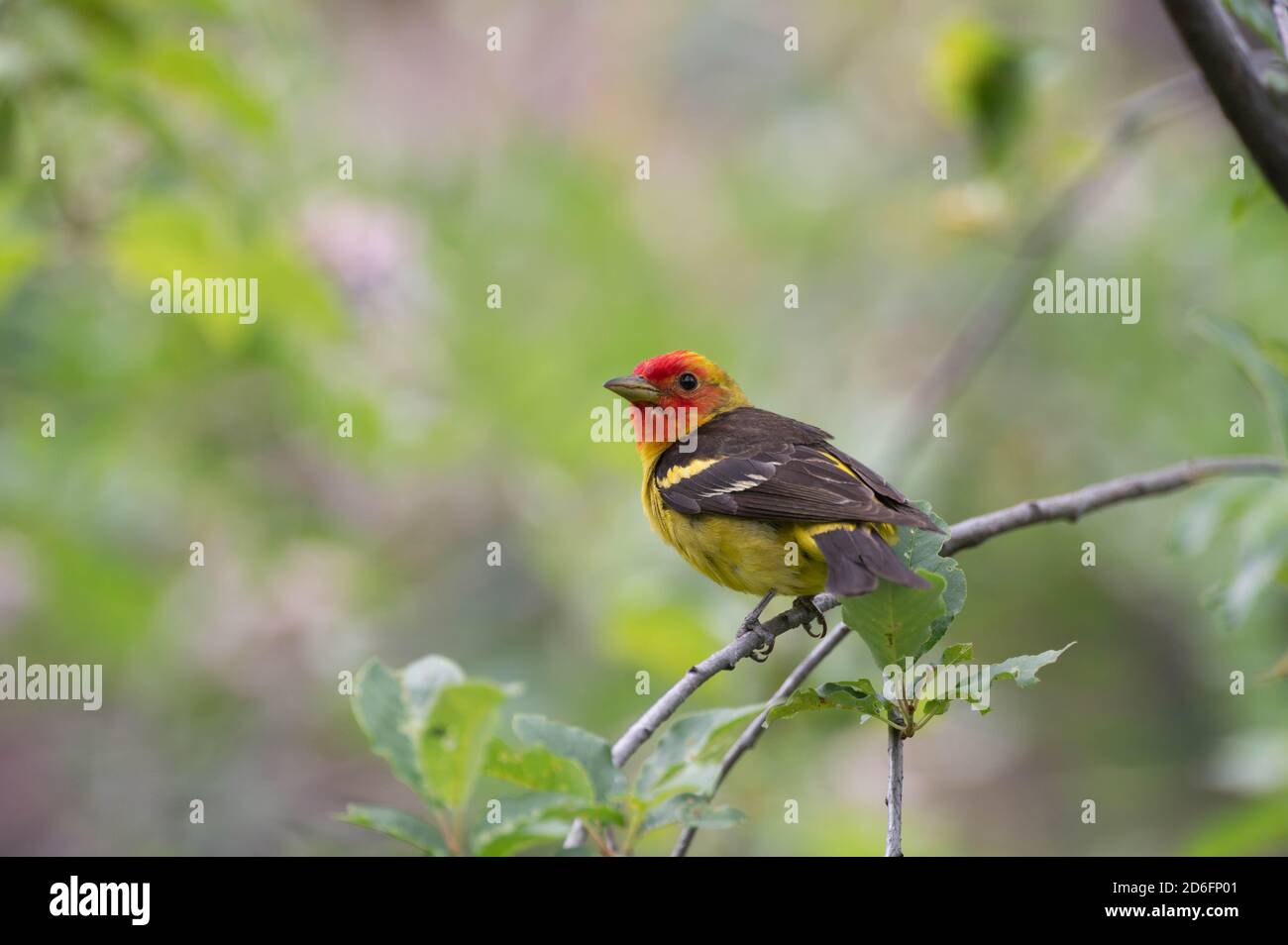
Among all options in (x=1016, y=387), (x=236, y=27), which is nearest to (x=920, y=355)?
(x=1016, y=387)

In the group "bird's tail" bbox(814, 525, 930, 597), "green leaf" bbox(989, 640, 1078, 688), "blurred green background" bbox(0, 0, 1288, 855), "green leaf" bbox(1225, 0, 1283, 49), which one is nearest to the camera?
"green leaf" bbox(989, 640, 1078, 688)

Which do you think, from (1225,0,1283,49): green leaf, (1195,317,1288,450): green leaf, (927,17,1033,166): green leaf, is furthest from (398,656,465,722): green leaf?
(927,17,1033,166): green leaf

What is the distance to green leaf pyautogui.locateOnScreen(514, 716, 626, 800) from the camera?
1.61m

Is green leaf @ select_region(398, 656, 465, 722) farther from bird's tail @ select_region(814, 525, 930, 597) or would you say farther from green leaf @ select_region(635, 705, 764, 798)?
bird's tail @ select_region(814, 525, 930, 597)

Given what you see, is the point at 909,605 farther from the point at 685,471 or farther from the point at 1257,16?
the point at 685,471

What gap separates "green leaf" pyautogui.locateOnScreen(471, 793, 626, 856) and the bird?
1.08m

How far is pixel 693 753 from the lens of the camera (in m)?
1.66

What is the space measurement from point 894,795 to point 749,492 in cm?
170

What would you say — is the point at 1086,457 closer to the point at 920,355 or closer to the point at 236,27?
the point at 920,355

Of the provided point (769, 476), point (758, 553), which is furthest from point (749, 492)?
point (758, 553)

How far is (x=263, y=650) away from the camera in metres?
5.48

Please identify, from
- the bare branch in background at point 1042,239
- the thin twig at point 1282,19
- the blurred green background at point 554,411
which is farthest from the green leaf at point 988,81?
the thin twig at point 1282,19

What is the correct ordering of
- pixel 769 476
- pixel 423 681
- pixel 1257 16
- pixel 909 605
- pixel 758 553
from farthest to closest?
1. pixel 769 476
2. pixel 758 553
3. pixel 1257 16
4. pixel 909 605
5. pixel 423 681

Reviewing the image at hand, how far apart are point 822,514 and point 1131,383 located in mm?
2969
